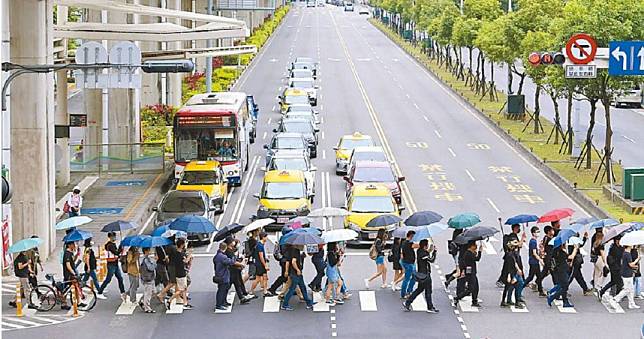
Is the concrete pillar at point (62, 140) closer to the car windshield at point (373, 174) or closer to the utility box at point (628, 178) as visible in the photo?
the car windshield at point (373, 174)

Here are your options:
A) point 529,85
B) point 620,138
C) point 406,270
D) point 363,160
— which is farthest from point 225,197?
point 529,85

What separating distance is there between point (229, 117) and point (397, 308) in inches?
684

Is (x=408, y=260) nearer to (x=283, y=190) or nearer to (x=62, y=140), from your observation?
(x=283, y=190)

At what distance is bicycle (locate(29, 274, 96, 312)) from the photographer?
25.0m

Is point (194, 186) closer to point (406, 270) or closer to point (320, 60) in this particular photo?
point (406, 270)

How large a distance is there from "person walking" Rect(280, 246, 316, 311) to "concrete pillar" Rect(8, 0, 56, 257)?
8.05m

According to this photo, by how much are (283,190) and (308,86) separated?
3604cm

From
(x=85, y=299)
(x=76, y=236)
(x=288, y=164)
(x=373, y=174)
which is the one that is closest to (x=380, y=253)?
(x=85, y=299)

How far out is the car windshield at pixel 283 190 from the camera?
35.6 m

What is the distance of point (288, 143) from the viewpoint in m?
45.8

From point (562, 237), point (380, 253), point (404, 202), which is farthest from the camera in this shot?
point (404, 202)

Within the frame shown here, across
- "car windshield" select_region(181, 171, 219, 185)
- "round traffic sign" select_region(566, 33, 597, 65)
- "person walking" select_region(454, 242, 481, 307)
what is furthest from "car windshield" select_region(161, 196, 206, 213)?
"round traffic sign" select_region(566, 33, 597, 65)

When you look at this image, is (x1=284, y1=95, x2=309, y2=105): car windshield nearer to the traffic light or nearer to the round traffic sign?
the round traffic sign

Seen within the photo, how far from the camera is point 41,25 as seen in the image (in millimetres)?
30188
